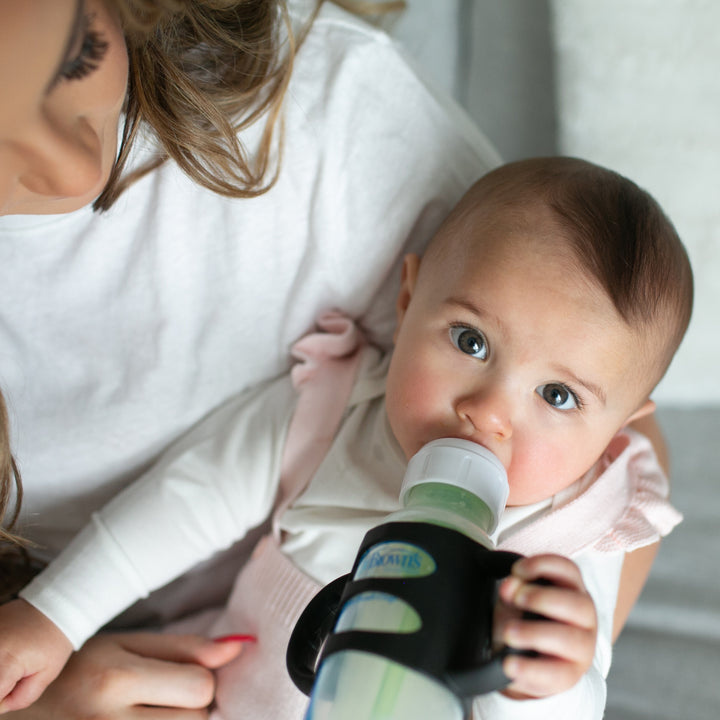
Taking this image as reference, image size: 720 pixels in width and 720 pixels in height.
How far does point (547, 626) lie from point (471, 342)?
33 cm

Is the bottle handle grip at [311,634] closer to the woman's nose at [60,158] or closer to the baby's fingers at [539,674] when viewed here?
the baby's fingers at [539,674]

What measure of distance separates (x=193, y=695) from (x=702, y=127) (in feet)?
3.54

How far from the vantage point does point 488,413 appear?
2.51ft

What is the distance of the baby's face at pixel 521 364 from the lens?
2.61 ft

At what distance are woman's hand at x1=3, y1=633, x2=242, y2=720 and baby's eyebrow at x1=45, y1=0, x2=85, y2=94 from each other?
704mm

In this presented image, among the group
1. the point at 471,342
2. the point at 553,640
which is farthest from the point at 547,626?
the point at 471,342

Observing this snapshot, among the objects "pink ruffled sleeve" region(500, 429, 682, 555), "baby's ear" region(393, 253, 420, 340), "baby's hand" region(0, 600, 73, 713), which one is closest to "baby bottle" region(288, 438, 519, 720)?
"pink ruffled sleeve" region(500, 429, 682, 555)

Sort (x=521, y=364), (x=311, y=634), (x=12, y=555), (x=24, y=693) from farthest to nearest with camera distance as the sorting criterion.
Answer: (x=12, y=555) < (x=24, y=693) < (x=521, y=364) < (x=311, y=634)

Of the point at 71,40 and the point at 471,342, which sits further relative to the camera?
the point at 471,342

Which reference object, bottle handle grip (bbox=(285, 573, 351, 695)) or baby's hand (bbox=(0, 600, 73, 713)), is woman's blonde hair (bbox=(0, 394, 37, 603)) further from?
bottle handle grip (bbox=(285, 573, 351, 695))

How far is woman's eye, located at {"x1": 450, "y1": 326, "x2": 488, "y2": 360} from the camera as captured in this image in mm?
820

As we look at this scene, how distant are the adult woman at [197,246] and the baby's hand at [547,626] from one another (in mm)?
506

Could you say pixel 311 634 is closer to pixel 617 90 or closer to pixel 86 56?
pixel 86 56

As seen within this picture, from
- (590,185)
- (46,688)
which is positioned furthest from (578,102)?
(46,688)
